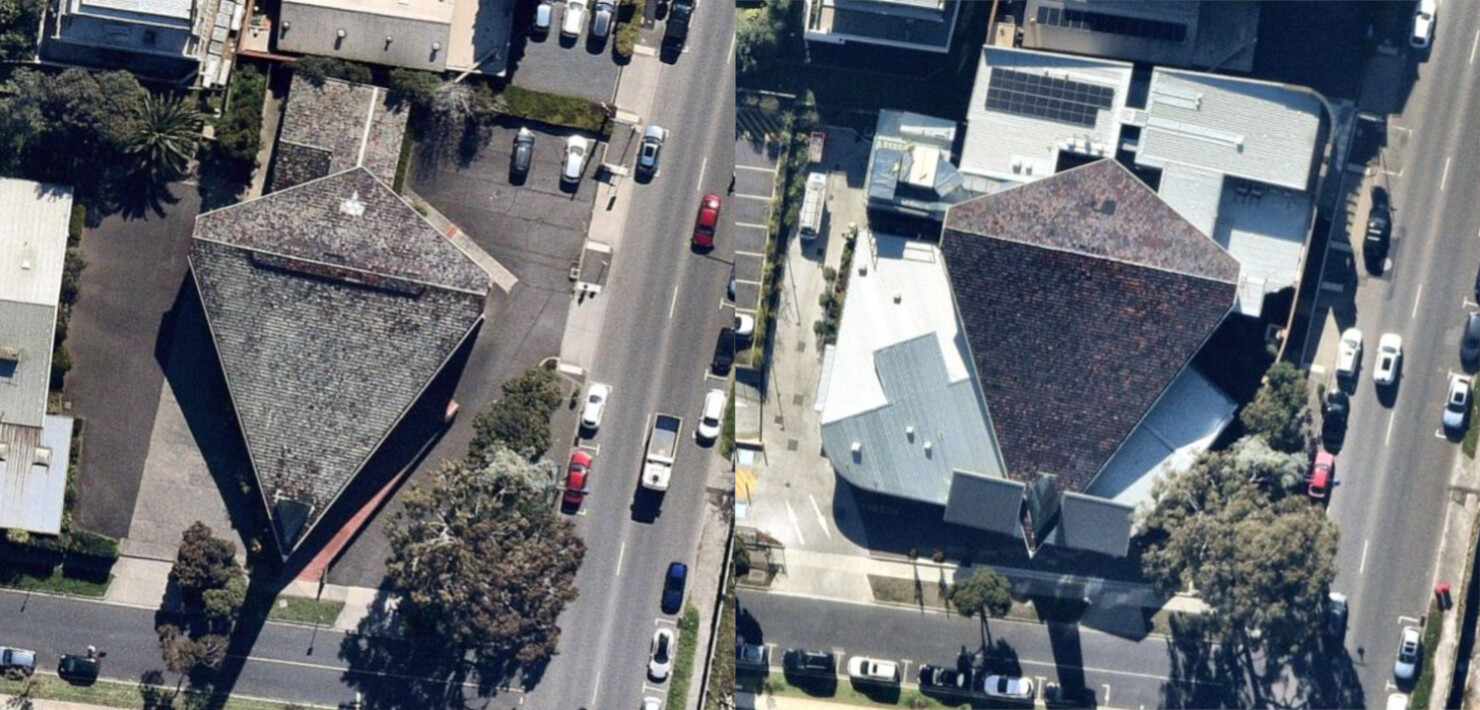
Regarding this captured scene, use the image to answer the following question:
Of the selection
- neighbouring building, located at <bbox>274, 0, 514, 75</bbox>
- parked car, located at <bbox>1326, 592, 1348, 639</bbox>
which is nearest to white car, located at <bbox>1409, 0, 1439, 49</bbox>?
parked car, located at <bbox>1326, 592, 1348, 639</bbox>

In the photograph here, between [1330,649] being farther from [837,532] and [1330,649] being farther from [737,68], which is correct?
[737,68]

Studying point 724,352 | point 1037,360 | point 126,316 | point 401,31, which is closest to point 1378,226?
point 1037,360

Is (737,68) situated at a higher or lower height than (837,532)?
higher

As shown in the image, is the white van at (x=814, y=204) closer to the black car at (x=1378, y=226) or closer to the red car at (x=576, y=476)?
the red car at (x=576, y=476)

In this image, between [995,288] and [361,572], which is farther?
[361,572]

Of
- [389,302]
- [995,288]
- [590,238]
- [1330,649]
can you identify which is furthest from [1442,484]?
[389,302]

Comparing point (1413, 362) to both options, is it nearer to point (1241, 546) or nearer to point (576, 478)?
point (1241, 546)

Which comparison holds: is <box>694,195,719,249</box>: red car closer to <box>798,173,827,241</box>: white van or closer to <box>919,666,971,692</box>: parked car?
<box>798,173,827,241</box>: white van
